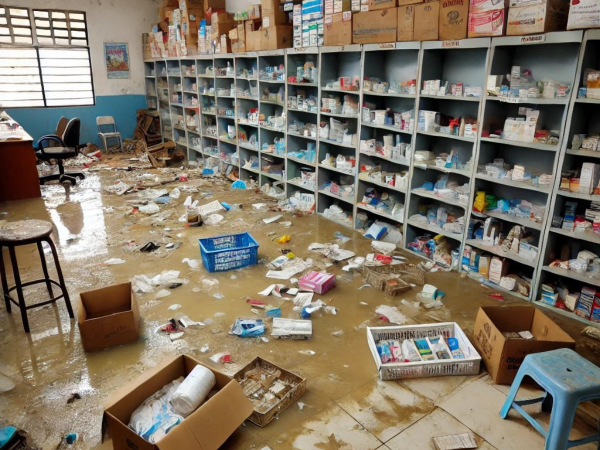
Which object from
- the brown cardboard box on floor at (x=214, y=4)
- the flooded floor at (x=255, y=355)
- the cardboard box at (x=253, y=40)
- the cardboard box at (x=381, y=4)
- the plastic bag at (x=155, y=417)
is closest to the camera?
the plastic bag at (x=155, y=417)

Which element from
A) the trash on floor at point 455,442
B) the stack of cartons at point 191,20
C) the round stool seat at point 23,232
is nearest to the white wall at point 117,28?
the stack of cartons at point 191,20

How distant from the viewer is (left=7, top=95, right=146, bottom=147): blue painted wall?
32.7 ft

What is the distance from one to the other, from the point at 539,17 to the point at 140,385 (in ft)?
12.8

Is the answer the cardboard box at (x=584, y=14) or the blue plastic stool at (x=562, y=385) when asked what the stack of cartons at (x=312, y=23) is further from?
the blue plastic stool at (x=562, y=385)

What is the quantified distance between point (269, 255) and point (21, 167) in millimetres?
4579

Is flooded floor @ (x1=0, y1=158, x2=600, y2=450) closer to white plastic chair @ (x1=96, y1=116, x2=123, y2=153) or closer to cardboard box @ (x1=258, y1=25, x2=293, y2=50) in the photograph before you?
cardboard box @ (x1=258, y1=25, x2=293, y2=50)

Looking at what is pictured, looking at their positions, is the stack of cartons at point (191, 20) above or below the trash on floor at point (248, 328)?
above

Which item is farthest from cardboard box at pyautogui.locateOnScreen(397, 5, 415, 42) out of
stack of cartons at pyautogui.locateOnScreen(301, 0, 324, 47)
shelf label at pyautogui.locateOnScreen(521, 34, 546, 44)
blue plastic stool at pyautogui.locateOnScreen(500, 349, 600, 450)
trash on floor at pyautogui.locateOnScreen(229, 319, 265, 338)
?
blue plastic stool at pyautogui.locateOnScreen(500, 349, 600, 450)

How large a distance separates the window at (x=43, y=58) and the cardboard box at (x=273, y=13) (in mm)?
6112

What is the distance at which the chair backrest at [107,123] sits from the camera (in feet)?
35.3

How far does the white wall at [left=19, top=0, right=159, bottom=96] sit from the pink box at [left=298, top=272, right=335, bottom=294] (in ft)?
29.7

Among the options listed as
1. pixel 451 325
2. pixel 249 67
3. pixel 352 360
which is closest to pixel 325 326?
pixel 352 360

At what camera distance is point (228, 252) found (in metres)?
4.56

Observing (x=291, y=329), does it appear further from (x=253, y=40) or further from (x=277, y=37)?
(x=253, y=40)
